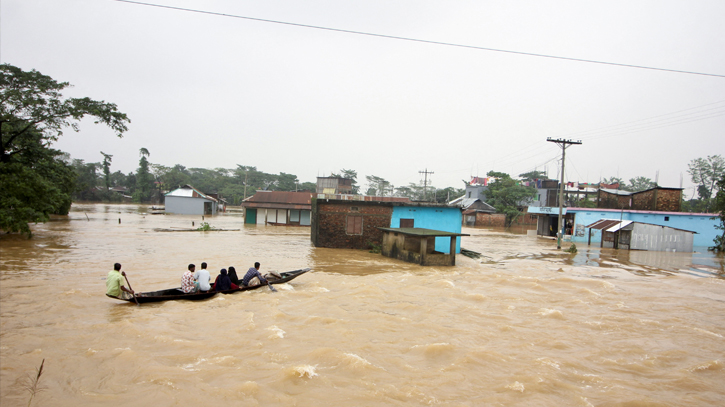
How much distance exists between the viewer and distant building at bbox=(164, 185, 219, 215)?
51.0 metres

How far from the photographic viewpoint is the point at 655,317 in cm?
1069

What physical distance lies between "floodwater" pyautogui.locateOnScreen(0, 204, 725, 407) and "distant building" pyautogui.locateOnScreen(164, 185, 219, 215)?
35584mm

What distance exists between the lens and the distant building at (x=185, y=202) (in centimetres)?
5100

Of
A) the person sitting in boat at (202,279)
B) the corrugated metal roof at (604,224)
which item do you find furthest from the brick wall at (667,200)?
the person sitting in boat at (202,279)

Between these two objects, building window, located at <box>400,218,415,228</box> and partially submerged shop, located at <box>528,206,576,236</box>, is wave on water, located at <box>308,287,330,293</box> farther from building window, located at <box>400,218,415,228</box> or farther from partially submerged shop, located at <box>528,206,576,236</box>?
partially submerged shop, located at <box>528,206,576,236</box>

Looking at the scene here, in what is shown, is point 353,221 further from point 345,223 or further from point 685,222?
point 685,222

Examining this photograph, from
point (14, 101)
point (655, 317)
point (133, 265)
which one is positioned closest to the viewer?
point (655, 317)

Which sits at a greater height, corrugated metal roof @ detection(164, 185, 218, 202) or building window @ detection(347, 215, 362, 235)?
corrugated metal roof @ detection(164, 185, 218, 202)

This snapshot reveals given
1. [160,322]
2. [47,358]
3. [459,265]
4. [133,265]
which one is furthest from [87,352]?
[459,265]

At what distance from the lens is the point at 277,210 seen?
137 feet

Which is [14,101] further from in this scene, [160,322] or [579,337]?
[579,337]

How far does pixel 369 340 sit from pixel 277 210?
114 ft

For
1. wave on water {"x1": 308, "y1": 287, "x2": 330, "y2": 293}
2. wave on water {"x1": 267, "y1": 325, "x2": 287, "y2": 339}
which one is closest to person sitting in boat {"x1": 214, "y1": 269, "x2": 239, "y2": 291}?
wave on water {"x1": 308, "y1": 287, "x2": 330, "y2": 293}

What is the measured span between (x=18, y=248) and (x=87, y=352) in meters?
16.2
